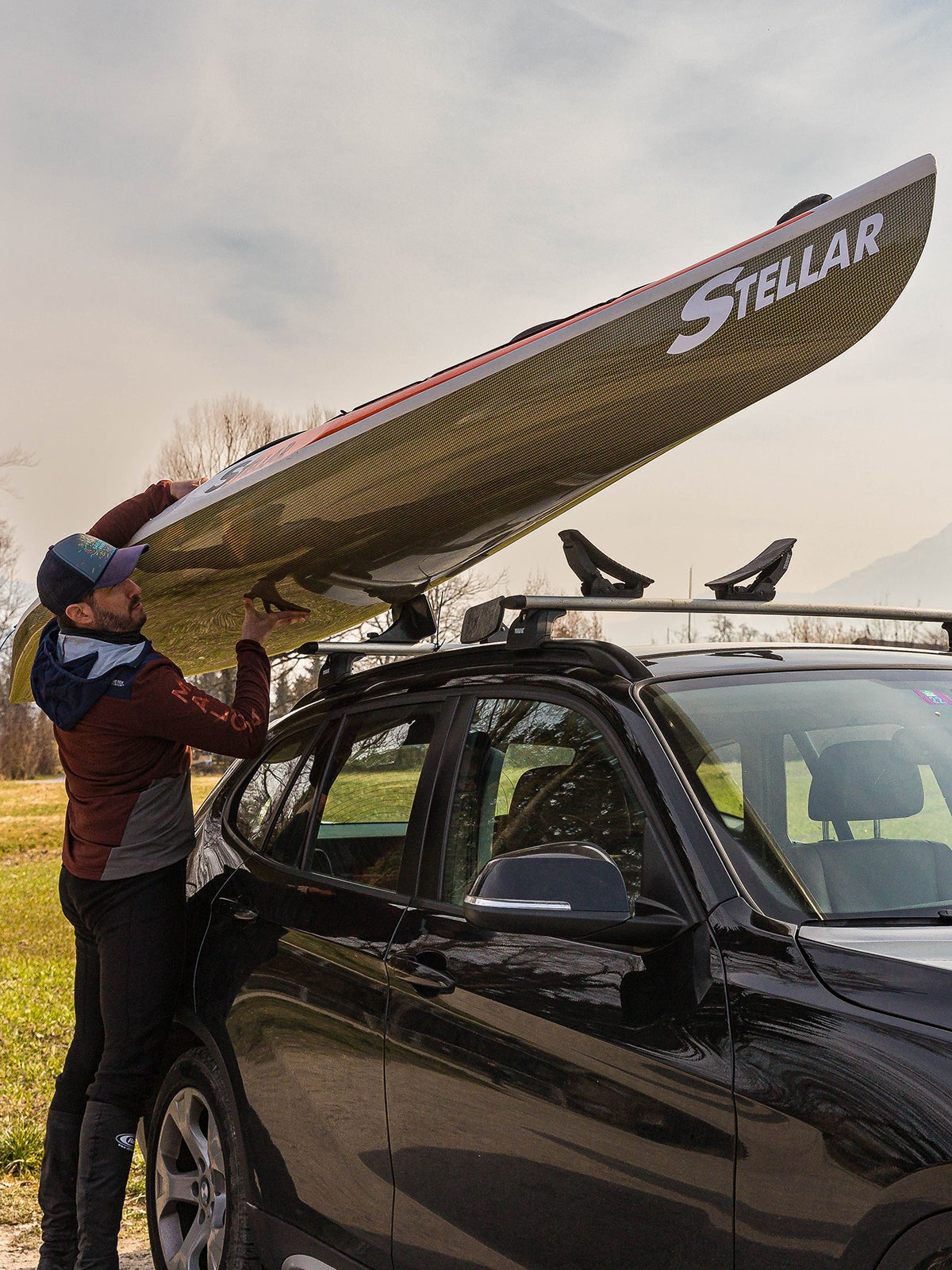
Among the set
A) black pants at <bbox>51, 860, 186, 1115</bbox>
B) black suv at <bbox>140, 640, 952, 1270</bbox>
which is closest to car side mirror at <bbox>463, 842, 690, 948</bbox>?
black suv at <bbox>140, 640, 952, 1270</bbox>

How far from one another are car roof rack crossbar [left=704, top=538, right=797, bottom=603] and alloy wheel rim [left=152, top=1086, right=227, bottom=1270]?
211 cm

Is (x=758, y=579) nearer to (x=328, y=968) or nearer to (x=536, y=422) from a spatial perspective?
(x=536, y=422)

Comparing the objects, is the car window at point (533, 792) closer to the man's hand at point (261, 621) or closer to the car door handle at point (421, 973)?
Result: the car door handle at point (421, 973)

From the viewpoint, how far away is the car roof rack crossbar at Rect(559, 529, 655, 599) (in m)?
3.15

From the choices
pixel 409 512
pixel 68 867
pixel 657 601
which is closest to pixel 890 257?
pixel 657 601

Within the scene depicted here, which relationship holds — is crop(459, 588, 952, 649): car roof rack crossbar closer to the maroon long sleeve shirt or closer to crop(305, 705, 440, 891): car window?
crop(305, 705, 440, 891): car window

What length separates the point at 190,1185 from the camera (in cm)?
372

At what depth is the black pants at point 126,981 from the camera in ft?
12.3

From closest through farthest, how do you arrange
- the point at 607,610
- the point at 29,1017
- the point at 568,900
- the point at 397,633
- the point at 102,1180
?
1. the point at 568,900
2. the point at 607,610
3. the point at 102,1180
4. the point at 397,633
5. the point at 29,1017

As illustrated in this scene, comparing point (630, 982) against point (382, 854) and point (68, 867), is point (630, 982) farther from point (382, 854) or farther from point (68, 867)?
point (68, 867)

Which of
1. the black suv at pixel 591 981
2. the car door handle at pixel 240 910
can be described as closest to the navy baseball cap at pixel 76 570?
the black suv at pixel 591 981

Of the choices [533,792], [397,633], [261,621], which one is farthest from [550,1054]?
[261,621]

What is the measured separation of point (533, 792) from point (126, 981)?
1.67 m

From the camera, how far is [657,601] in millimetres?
3162
